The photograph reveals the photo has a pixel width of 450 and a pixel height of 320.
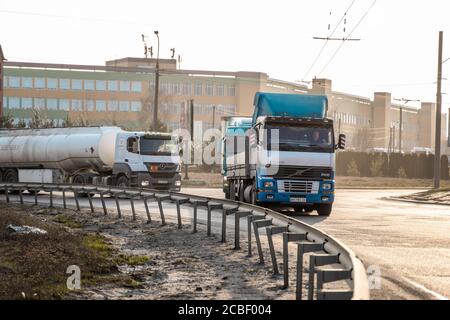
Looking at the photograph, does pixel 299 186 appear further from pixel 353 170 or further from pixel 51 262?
pixel 353 170

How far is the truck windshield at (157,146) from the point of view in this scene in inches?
1449

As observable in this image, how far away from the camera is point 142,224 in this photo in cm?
2230

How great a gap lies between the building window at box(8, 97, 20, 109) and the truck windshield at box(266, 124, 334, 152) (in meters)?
104

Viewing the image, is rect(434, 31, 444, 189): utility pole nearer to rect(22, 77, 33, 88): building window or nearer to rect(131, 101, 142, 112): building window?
rect(131, 101, 142, 112): building window

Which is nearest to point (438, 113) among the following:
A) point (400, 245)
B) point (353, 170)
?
point (400, 245)

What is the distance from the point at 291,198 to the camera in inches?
1034

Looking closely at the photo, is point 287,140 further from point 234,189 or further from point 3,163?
point 3,163

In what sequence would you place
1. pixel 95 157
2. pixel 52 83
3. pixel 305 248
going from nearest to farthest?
pixel 305 248, pixel 95 157, pixel 52 83

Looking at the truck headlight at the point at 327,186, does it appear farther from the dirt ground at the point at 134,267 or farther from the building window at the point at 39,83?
the building window at the point at 39,83

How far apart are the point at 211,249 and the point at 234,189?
50.2ft

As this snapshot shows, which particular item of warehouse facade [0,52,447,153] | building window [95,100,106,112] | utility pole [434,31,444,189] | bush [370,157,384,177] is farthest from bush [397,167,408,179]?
building window [95,100,106,112]

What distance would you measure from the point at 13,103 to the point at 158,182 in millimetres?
93075

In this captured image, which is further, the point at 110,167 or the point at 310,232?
the point at 110,167
